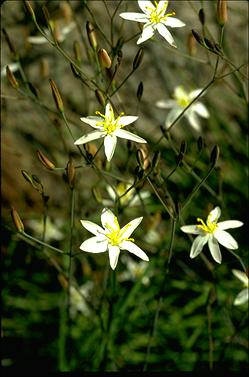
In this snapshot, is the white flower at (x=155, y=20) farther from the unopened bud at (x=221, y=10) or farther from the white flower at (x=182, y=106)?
the white flower at (x=182, y=106)

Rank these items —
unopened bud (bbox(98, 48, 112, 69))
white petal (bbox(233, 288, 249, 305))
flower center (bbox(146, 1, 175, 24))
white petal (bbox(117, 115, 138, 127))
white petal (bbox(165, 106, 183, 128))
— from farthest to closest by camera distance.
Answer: white petal (bbox(165, 106, 183, 128)) → white petal (bbox(233, 288, 249, 305)) → flower center (bbox(146, 1, 175, 24)) → white petal (bbox(117, 115, 138, 127)) → unopened bud (bbox(98, 48, 112, 69))

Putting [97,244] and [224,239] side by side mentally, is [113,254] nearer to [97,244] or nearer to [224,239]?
[97,244]

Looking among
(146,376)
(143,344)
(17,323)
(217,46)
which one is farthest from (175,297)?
(217,46)

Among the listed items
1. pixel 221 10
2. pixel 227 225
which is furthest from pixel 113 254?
pixel 221 10

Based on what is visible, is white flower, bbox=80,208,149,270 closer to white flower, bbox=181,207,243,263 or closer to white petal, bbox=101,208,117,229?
white petal, bbox=101,208,117,229

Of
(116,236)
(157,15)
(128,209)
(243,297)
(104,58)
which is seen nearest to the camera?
(104,58)

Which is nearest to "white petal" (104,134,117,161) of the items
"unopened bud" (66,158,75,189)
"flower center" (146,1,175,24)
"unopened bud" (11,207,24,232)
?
"unopened bud" (66,158,75,189)

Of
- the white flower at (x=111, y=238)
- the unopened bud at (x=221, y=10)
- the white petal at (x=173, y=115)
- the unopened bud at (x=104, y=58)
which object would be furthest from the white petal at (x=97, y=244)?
the white petal at (x=173, y=115)

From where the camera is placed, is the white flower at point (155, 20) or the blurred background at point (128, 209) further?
the blurred background at point (128, 209)
